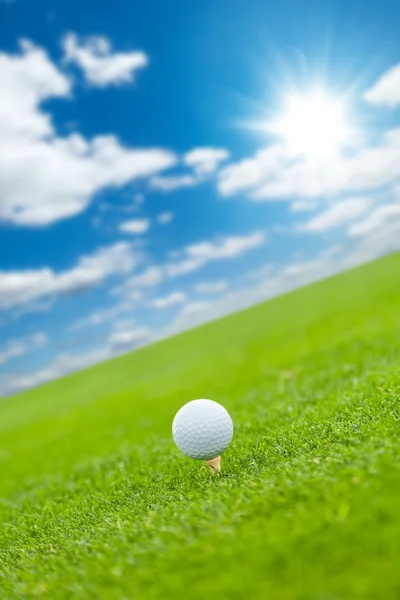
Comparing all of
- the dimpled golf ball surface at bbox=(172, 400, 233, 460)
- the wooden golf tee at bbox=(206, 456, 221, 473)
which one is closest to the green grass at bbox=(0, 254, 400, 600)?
the wooden golf tee at bbox=(206, 456, 221, 473)

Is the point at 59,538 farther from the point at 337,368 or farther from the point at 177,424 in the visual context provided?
the point at 337,368

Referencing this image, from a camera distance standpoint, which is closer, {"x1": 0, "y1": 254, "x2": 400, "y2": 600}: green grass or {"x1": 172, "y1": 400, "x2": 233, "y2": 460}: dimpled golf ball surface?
{"x1": 0, "y1": 254, "x2": 400, "y2": 600}: green grass

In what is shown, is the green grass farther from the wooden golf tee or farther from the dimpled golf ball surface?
the dimpled golf ball surface

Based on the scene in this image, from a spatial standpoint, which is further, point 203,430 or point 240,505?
point 203,430

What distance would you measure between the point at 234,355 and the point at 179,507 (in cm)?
1170

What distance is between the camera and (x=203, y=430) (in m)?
3.74

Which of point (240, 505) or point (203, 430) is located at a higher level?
point (203, 430)

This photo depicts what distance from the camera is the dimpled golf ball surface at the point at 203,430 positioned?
370 cm

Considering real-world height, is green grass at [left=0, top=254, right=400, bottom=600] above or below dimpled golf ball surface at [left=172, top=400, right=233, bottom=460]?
below

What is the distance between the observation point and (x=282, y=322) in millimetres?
18781

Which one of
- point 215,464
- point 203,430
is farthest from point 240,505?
point 203,430

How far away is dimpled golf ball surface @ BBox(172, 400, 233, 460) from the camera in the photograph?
370 cm

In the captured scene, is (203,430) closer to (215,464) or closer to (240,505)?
(215,464)

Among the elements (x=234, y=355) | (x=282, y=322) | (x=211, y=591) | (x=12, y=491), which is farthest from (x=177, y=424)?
(x=282, y=322)
